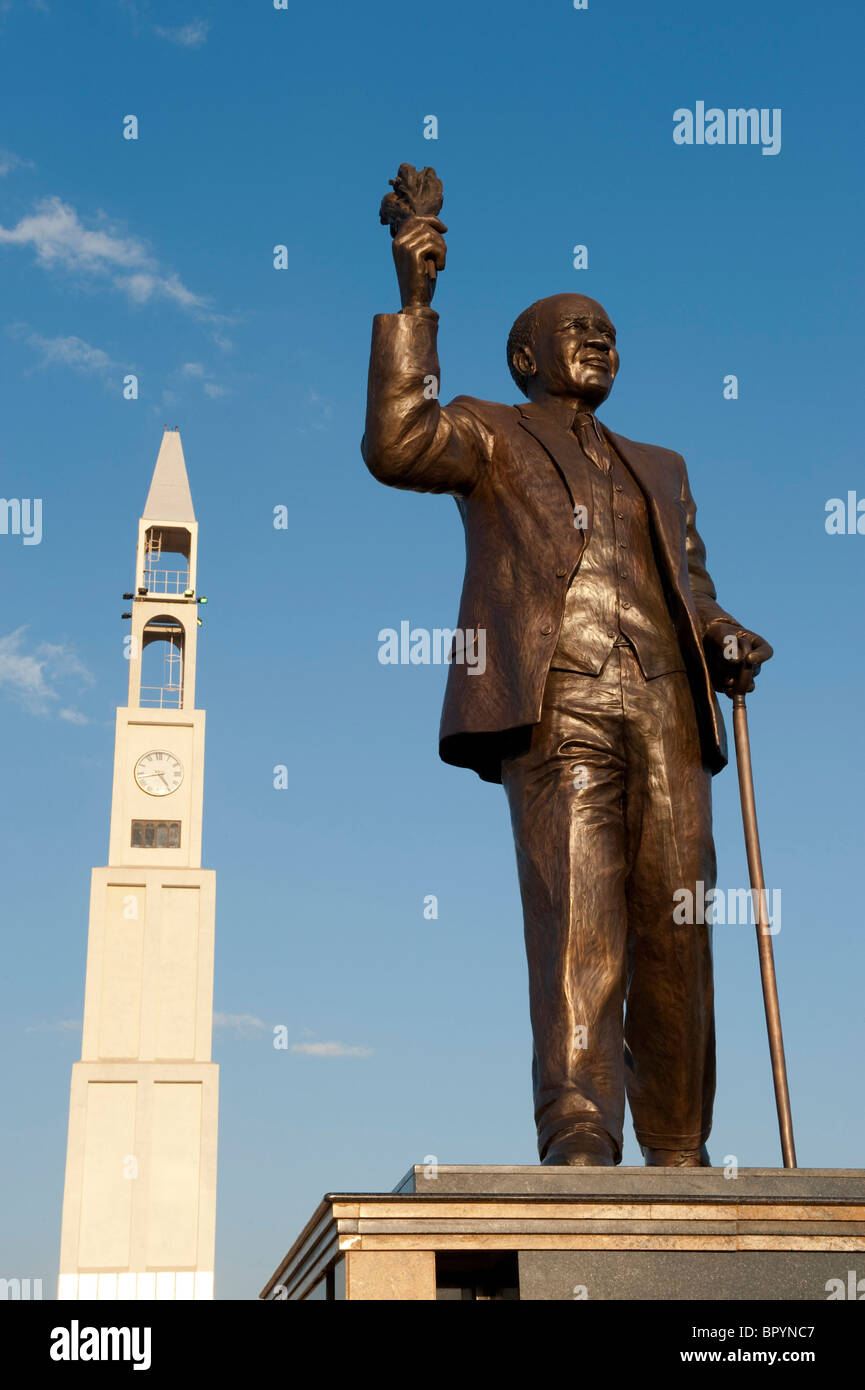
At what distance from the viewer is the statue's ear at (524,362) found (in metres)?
6.36

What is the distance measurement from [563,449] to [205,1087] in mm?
45921

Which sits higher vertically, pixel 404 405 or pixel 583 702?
pixel 404 405

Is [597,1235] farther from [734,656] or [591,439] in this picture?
[591,439]

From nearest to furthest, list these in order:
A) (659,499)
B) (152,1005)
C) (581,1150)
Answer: (581,1150)
(659,499)
(152,1005)

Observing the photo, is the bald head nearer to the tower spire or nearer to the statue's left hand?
the statue's left hand

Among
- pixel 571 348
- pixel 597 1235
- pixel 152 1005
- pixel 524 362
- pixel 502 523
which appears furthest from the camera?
pixel 152 1005

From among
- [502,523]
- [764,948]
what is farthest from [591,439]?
[764,948]

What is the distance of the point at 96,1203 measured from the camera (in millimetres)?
48156

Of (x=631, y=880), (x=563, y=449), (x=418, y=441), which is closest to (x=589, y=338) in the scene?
(x=563, y=449)

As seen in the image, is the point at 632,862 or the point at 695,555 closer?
the point at 632,862

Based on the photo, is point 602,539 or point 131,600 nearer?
point 602,539

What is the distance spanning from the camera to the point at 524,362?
Answer: 6.38 m

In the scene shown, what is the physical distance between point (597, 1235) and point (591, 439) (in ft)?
9.44

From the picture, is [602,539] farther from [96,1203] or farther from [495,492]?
[96,1203]
